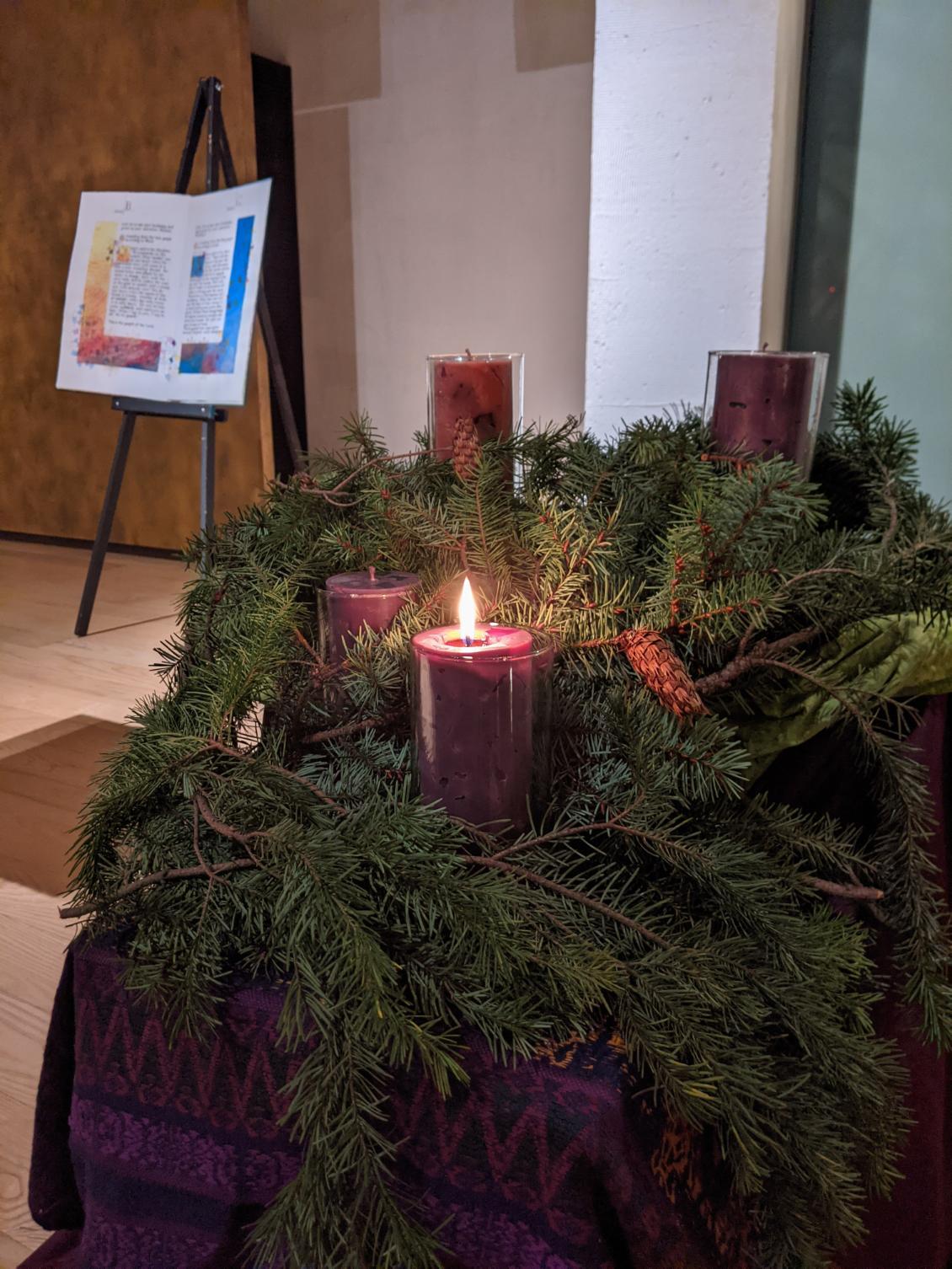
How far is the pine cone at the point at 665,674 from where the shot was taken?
0.51 meters

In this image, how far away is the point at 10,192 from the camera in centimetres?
355

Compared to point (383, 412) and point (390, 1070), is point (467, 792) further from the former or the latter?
point (383, 412)

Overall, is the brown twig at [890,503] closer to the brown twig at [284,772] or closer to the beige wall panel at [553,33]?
the brown twig at [284,772]

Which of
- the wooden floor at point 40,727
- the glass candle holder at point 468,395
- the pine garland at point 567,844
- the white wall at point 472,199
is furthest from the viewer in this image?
the white wall at point 472,199

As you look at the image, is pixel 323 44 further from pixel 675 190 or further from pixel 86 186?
pixel 675 190

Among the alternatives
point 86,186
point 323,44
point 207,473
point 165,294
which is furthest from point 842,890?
point 86,186

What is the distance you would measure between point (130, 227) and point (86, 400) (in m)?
1.05

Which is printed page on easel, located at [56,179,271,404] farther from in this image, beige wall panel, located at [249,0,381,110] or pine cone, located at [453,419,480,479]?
pine cone, located at [453,419,480,479]

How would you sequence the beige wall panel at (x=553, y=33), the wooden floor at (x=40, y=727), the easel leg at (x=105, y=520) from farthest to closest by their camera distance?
the beige wall panel at (x=553, y=33), the easel leg at (x=105, y=520), the wooden floor at (x=40, y=727)

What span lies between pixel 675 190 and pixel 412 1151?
45.4 inches

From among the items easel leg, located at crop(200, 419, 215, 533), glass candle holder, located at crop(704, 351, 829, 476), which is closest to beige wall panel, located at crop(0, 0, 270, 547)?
easel leg, located at crop(200, 419, 215, 533)

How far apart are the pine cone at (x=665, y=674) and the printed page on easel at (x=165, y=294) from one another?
2092mm

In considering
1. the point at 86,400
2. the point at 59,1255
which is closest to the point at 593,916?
the point at 59,1255

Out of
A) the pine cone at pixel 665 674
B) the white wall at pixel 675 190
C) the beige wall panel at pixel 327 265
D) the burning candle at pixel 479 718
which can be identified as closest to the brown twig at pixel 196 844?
the burning candle at pixel 479 718
